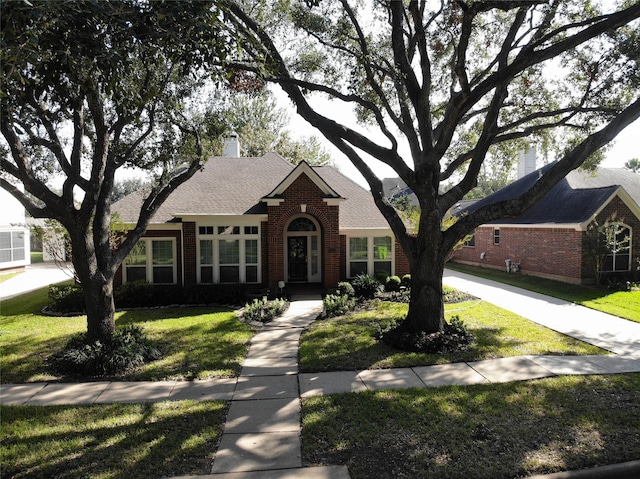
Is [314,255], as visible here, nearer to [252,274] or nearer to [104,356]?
[252,274]

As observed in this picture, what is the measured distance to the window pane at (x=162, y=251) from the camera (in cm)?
1588

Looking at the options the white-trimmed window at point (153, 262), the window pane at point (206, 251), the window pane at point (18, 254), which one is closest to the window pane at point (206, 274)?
the window pane at point (206, 251)

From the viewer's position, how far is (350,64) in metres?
10.6

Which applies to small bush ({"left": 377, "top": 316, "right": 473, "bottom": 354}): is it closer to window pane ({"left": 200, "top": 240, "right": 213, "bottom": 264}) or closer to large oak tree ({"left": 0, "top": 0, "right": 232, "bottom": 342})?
large oak tree ({"left": 0, "top": 0, "right": 232, "bottom": 342})

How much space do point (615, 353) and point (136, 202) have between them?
16440 mm

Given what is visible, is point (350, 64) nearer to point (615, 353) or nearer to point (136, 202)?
point (615, 353)

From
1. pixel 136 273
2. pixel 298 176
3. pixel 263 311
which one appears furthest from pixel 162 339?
pixel 298 176

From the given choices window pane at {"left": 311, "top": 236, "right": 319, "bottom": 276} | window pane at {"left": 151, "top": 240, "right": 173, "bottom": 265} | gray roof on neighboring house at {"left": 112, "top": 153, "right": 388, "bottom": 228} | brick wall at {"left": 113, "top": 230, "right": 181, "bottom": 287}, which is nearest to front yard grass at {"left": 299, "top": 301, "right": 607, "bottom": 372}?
window pane at {"left": 311, "top": 236, "right": 319, "bottom": 276}

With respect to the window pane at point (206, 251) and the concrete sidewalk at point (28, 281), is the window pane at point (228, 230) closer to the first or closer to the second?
the window pane at point (206, 251)

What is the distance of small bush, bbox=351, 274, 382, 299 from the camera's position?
15.0 meters

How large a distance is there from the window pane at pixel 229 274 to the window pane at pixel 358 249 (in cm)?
463

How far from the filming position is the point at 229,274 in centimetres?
1605

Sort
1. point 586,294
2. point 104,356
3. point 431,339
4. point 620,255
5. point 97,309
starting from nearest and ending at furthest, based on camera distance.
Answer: point 104,356
point 97,309
point 431,339
point 586,294
point 620,255

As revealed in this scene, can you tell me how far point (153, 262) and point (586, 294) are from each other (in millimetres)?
16509
